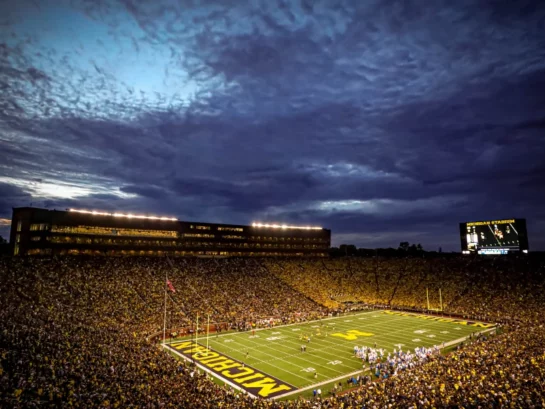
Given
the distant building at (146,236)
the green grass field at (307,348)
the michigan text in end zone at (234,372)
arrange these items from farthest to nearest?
the distant building at (146,236) → the green grass field at (307,348) → the michigan text in end zone at (234,372)

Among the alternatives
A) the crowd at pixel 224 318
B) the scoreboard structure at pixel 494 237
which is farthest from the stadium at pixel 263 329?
the scoreboard structure at pixel 494 237

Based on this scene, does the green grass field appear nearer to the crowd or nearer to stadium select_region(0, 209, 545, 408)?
stadium select_region(0, 209, 545, 408)

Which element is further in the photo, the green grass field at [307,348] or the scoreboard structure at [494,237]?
the scoreboard structure at [494,237]

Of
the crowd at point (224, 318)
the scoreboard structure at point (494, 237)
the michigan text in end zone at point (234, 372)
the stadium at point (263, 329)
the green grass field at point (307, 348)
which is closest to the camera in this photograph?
the crowd at point (224, 318)

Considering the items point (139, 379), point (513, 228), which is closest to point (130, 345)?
point (139, 379)

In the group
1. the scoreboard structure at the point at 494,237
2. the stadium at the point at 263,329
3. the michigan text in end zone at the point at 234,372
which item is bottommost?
the michigan text in end zone at the point at 234,372

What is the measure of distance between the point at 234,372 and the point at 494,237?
53895 millimetres

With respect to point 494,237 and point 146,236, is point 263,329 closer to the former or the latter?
point 146,236

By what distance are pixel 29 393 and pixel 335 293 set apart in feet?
201

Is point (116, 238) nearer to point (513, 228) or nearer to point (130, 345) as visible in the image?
point (130, 345)

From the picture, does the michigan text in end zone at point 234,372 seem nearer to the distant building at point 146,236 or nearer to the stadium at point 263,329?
the stadium at point 263,329

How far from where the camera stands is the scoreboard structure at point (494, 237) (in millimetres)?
59625

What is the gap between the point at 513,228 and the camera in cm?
6025

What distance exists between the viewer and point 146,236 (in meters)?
70.7
